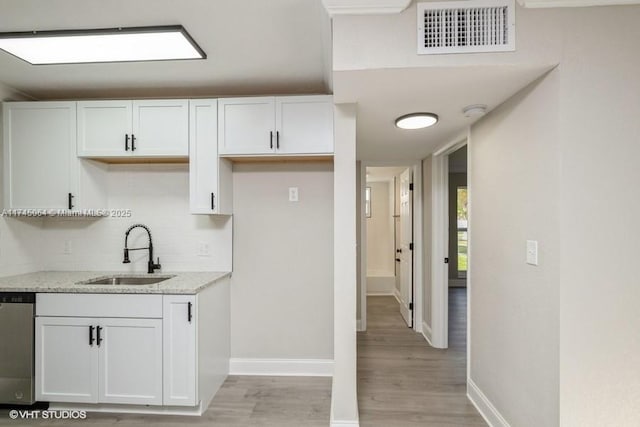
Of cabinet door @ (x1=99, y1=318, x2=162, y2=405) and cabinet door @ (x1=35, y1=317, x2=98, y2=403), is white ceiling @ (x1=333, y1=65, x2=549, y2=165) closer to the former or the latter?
cabinet door @ (x1=99, y1=318, x2=162, y2=405)

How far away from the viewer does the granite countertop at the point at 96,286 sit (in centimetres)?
227

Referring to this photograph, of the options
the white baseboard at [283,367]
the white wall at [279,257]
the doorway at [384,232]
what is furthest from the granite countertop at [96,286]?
the doorway at [384,232]

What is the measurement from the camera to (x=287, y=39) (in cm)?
206

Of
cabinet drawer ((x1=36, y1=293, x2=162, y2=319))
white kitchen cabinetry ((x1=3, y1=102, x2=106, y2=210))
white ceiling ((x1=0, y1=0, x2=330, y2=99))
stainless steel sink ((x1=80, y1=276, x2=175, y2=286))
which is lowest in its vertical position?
cabinet drawer ((x1=36, y1=293, x2=162, y2=319))

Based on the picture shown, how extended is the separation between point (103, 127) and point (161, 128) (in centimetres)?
48

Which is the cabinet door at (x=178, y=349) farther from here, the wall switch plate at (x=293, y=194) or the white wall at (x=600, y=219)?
the white wall at (x=600, y=219)

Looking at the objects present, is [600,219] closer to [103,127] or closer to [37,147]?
[103,127]

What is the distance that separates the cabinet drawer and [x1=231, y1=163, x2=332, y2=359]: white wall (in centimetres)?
81

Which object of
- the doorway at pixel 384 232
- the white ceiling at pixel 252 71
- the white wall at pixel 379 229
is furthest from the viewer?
the white wall at pixel 379 229

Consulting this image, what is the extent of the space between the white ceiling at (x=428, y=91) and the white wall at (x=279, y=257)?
78 cm

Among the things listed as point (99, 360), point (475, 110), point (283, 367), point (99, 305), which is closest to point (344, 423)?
point (283, 367)

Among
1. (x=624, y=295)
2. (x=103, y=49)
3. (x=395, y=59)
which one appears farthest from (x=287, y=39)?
(x=624, y=295)

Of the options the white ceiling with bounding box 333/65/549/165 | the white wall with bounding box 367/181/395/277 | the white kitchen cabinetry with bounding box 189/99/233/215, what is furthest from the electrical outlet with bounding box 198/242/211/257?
the white wall with bounding box 367/181/395/277

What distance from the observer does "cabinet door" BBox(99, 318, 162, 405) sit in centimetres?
229
